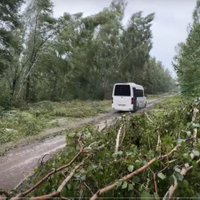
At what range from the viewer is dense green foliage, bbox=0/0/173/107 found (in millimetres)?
42091

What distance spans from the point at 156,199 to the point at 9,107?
3154 cm

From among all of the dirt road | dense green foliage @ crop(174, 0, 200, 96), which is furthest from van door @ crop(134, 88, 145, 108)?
the dirt road

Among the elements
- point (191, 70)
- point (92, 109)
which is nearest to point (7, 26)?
point (92, 109)

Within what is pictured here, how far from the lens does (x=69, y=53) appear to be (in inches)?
2060

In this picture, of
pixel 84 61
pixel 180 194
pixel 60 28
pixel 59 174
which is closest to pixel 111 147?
pixel 59 174

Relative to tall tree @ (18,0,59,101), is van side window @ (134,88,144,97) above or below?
below

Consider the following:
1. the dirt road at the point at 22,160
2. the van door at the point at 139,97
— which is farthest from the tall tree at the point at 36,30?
the dirt road at the point at 22,160

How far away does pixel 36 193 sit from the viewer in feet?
13.9

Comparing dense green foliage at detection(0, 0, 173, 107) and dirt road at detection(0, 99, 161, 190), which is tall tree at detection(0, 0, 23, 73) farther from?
dirt road at detection(0, 99, 161, 190)

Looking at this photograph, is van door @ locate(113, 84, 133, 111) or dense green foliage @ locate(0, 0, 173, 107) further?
dense green foliage @ locate(0, 0, 173, 107)

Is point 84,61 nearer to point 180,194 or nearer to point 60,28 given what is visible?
point 60,28

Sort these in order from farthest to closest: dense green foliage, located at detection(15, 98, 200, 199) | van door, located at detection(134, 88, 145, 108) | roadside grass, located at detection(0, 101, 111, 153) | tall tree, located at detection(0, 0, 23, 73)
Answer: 1. van door, located at detection(134, 88, 145, 108)
2. tall tree, located at detection(0, 0, 23, 73)
3. roadside grass, located at detection(0, 101, 111, 153)
4. dense green foliage, located at detection(15, 98, 200, 199)

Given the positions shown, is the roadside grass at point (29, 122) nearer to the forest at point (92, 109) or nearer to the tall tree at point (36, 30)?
the forest at point (92, 109)

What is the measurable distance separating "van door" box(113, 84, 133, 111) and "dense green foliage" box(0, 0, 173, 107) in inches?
345
